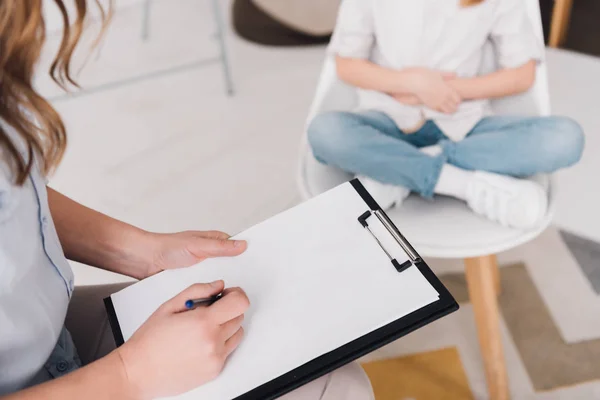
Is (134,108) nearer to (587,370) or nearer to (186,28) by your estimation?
(186,28)

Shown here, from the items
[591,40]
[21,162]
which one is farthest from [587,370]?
[591,40]

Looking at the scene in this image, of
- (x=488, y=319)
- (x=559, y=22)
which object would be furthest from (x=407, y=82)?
(x=559, y=22)

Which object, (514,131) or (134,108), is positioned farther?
(134,108)

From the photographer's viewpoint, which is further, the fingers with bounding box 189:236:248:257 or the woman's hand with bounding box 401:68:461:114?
the woman's hand with bounding box 401:68:461:114

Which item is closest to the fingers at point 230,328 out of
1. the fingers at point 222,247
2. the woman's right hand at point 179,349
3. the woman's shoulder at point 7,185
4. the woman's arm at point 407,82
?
the woman's right hand at point 179,349

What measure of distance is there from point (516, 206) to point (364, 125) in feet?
0.92

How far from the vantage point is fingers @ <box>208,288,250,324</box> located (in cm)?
54

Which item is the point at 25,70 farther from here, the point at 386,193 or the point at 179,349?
the point at 386,193

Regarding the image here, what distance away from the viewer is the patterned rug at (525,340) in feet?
3.51

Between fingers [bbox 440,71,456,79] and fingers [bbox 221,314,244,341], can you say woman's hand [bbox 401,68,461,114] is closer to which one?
fingers [bbox 440,71,456,79]

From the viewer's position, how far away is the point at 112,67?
6.67 ft

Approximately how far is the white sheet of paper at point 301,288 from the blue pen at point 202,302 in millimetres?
48

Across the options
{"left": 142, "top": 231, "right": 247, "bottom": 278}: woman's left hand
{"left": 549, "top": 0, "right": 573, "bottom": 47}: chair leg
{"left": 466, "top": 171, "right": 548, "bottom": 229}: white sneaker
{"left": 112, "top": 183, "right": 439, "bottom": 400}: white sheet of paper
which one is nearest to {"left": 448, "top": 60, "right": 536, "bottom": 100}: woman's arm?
{"left": 466, "top": 171, "right": 548, "bottom": 229}: white sneaker

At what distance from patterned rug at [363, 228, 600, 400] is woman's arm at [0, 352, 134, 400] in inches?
26.0
